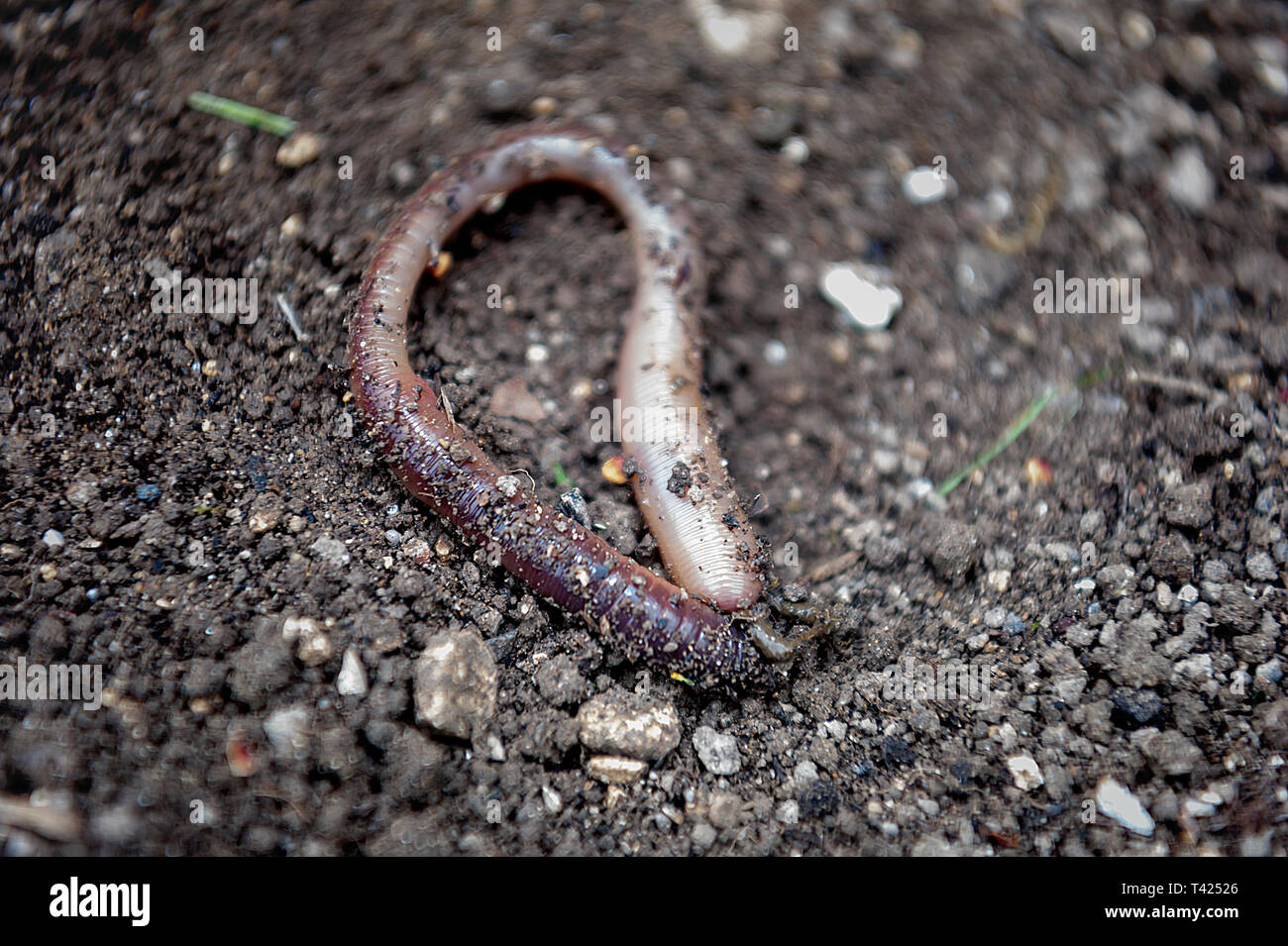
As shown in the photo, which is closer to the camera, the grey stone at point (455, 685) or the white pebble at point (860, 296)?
the grey stone at point (455, 685)

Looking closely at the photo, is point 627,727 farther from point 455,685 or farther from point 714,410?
point 714,410

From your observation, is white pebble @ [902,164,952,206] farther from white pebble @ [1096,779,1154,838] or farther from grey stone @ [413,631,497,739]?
grey stone @ [413,631,497,739]

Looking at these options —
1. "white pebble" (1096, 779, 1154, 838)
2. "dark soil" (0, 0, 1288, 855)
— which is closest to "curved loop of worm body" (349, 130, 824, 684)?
"dark soil" (0, 0, 1288, 855)

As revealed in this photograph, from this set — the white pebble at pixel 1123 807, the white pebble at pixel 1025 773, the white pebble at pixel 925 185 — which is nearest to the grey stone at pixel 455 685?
the white pebble at pixel 1025 773

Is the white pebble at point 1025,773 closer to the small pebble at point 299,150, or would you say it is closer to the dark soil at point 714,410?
the dark soil at point 714,410

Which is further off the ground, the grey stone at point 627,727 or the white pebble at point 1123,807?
the white pebble at point 1123,807

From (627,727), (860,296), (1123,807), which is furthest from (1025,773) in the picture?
(860,296)
